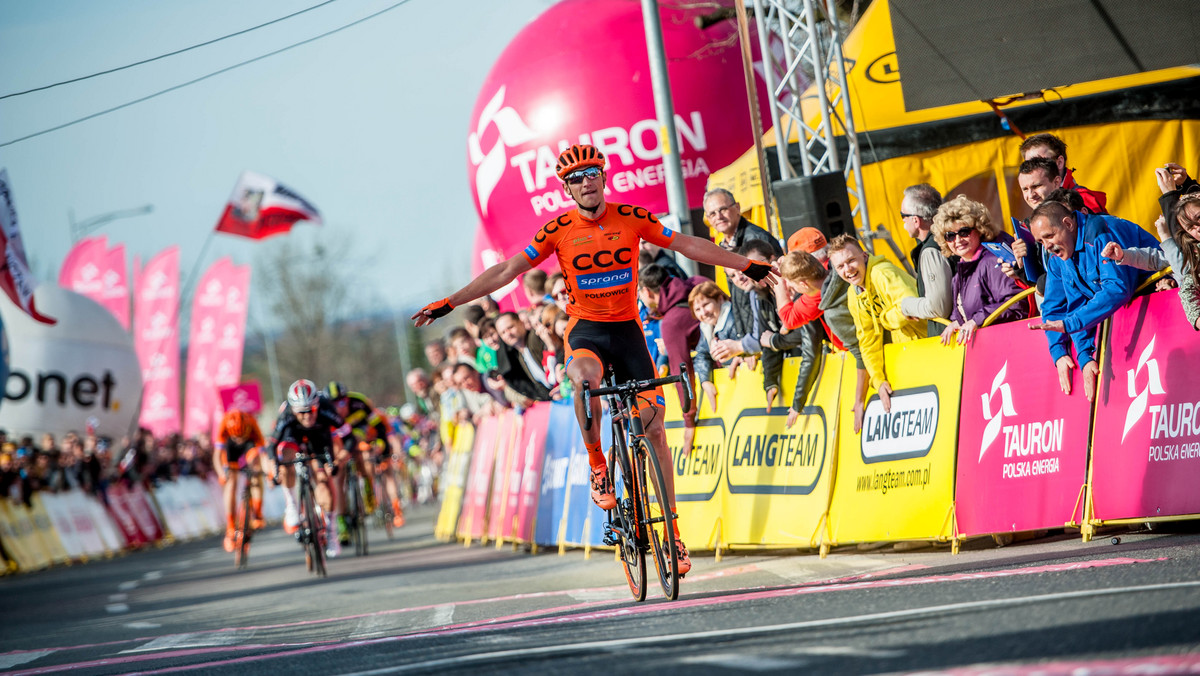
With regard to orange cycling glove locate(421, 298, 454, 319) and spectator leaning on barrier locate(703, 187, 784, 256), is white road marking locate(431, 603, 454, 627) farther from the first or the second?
spectator leaning on barrier locate(703, 187, 784, 256)

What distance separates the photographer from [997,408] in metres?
8.41

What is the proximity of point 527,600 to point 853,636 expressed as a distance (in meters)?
4.17

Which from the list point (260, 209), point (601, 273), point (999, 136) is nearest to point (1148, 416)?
point (601, 273)

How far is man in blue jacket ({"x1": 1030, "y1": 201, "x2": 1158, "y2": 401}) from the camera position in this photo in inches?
304

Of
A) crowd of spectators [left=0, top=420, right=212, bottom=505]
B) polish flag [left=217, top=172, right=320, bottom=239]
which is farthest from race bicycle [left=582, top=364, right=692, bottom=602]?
polish flag [left=217, top=172, right=320, bottom=239]

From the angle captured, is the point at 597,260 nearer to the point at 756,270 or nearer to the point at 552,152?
the point at 756,270

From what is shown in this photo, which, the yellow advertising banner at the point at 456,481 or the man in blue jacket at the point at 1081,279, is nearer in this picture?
the man in blue jacket at the point at 1081,279

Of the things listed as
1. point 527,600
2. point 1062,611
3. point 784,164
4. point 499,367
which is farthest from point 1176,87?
point 1062,611

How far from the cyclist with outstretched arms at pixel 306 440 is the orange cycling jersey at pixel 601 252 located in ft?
23.2

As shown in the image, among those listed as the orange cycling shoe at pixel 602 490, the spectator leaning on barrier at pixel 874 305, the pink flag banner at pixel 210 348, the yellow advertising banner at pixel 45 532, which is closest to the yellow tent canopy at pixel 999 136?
the spectator leaning on barrier at pixel 874 305

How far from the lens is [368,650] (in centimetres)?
690

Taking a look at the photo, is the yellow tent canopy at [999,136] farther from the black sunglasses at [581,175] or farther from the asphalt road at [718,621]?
the black sunglasses at [581,175]

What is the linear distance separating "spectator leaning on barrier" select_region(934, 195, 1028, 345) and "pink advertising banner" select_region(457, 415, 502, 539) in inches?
358

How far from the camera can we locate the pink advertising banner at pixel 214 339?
137ft
